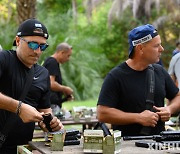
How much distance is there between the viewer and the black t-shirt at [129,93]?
5066mm

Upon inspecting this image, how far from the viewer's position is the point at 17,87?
4812 millimetres

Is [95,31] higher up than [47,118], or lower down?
lower down

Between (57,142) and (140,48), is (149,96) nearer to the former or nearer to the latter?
(140,48)

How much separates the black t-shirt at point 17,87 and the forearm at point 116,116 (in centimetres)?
59

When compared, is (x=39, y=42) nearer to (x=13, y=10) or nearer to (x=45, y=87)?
(x=45, y=87)

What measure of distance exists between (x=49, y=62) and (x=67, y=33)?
13.7 m

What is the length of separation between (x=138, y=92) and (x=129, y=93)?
8 centimetres

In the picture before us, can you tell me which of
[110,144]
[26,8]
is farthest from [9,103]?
[26,8]

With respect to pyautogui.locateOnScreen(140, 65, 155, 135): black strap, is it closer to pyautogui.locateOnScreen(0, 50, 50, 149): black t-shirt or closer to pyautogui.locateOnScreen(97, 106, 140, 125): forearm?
pyautogui.locateOnScreen(97, 106, 140, 125): forearm

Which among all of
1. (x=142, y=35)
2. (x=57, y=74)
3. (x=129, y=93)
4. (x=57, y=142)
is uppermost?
(x=142, y=35)

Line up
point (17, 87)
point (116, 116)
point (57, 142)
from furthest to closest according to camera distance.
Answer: point (116, 116), point (17, 87), point (57, 142)

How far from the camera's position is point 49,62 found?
33.6 feet

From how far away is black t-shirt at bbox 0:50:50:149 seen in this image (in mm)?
4801

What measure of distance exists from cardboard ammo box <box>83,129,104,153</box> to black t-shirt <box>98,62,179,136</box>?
1.10m
